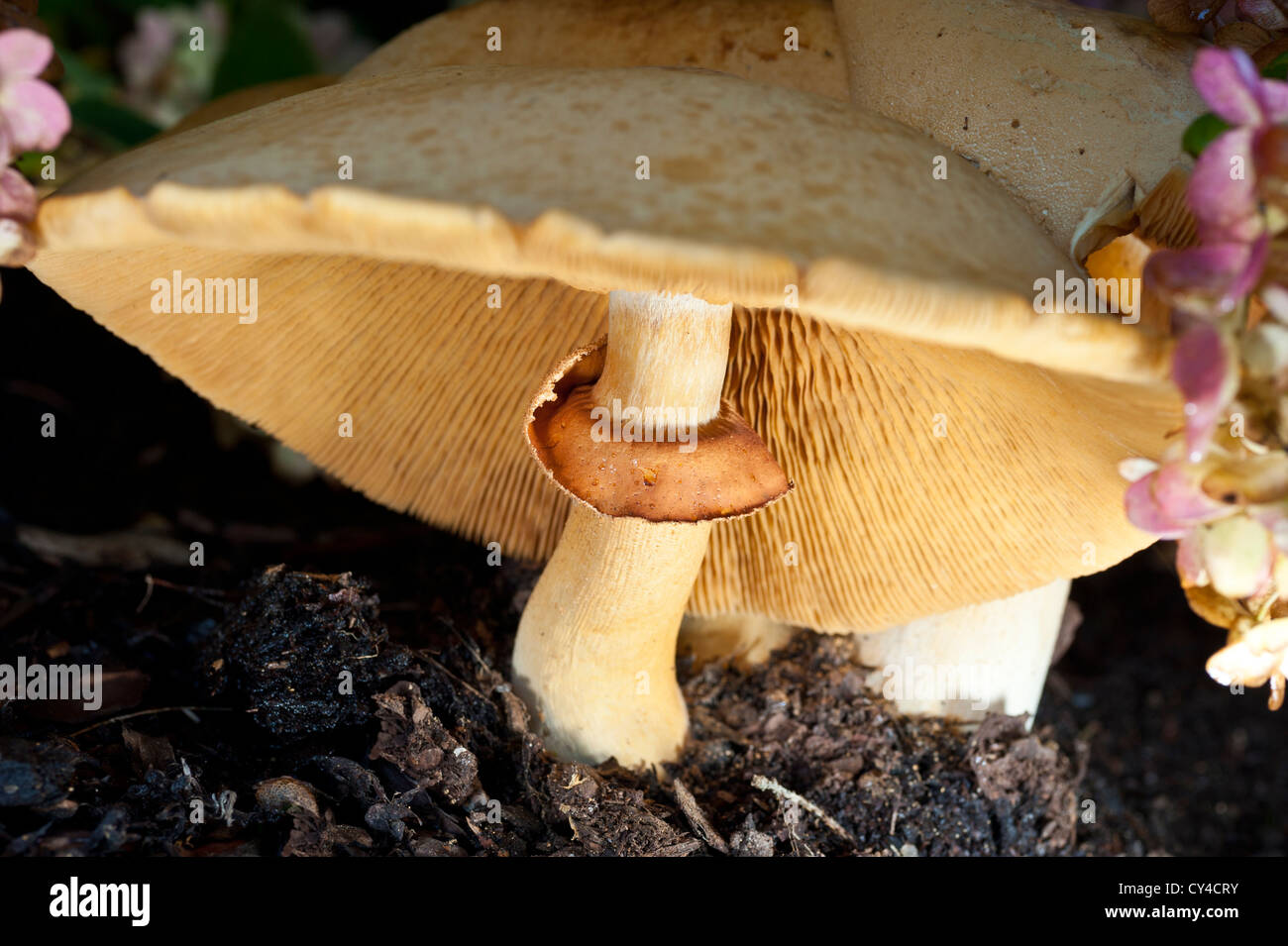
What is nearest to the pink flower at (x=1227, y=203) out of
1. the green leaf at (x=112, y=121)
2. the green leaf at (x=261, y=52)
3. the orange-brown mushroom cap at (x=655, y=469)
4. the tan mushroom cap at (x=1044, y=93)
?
the tan mushroom cap at (x=1044, y=93)

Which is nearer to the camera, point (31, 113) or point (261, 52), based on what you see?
point (31, 113)

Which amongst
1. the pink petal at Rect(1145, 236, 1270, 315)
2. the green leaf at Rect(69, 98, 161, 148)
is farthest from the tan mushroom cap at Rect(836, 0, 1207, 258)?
the green leaf at Rect(69, 98, 161, 148)

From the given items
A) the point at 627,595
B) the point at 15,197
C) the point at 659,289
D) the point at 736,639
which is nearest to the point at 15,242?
the point at 15,197

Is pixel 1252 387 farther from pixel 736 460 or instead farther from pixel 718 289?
pixel 736 460

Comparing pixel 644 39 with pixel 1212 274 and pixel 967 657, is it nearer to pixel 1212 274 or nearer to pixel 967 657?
pixel 1212 274

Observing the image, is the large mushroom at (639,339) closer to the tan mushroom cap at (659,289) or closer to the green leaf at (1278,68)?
the tan mushroom cap at (659,289)
